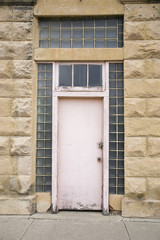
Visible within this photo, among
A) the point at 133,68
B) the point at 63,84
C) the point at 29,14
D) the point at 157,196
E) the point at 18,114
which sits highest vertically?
the point at 29,14

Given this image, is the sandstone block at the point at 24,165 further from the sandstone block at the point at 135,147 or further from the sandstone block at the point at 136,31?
the sandstone block at the point at 136,31

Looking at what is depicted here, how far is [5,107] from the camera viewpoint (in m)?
4.39

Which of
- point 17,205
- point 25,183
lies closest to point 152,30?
point 25,183

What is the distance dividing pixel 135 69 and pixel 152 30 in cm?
85

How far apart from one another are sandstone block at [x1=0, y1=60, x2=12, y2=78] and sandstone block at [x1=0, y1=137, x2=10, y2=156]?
128cm

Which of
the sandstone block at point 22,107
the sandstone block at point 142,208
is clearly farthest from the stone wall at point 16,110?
Result: the sandstone block at point 142,208

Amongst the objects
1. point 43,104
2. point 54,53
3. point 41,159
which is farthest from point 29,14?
point 41,159

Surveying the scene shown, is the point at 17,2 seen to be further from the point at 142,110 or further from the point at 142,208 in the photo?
the point at 142,208

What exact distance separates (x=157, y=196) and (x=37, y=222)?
7.61ft

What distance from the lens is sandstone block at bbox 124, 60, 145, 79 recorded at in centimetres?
430

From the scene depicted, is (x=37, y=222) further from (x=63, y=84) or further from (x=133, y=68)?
(x=133, y=68)

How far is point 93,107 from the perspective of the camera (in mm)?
4551

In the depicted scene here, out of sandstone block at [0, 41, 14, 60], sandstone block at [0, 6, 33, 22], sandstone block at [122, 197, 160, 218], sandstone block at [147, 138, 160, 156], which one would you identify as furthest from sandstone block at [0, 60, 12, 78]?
sandstone block at [122, 197, 160, 218]

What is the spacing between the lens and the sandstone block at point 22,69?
14.4 feet
